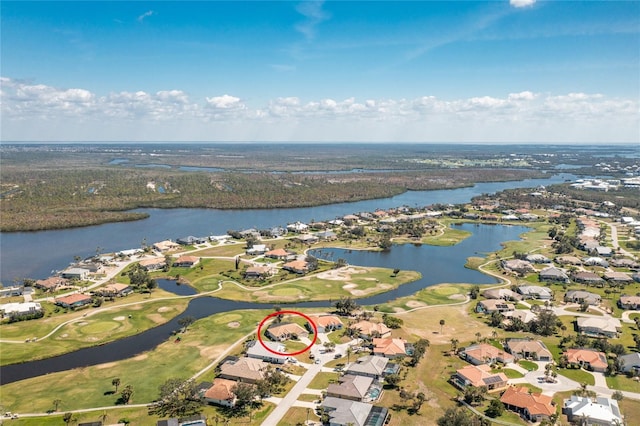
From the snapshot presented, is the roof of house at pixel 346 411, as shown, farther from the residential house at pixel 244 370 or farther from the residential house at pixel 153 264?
the residential house at pixel 153 264

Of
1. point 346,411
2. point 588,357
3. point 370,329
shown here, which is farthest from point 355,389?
point 588,357

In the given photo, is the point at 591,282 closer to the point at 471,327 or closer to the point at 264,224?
the point at 471,327

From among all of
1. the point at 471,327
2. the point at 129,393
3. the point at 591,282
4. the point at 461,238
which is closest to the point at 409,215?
the point at 461,238

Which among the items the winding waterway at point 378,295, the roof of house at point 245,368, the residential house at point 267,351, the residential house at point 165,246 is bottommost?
the winding waterway at point 378,295

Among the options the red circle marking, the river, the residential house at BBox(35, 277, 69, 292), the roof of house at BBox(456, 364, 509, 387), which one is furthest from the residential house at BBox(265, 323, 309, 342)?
the river

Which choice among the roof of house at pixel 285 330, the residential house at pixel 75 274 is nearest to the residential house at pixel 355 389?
the roof of house at pixel 285 330

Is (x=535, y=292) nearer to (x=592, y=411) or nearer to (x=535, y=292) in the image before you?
(x=535, y=292)
